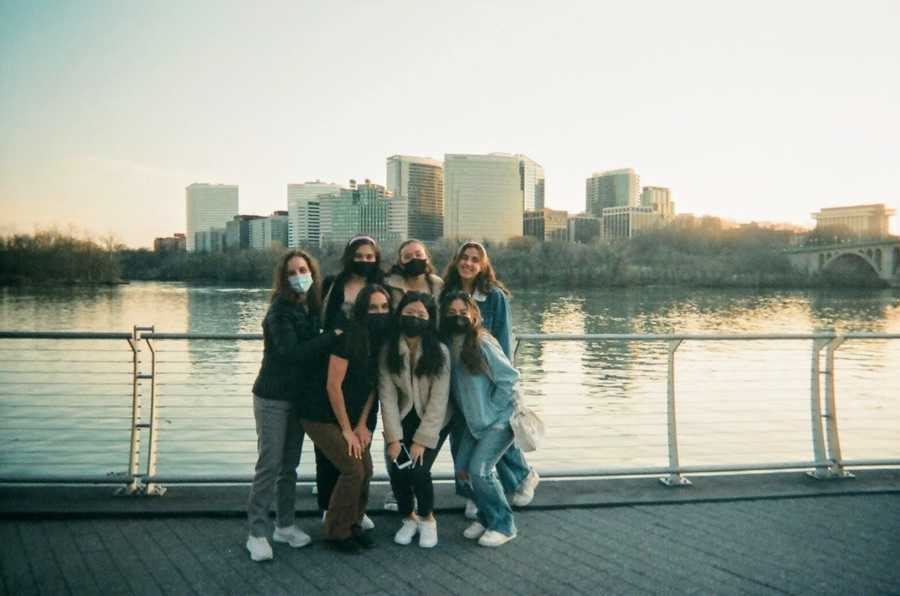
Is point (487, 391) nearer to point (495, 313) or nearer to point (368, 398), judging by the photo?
point (495, 313)

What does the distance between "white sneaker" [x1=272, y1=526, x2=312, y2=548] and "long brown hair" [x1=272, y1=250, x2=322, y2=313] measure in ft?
4.05

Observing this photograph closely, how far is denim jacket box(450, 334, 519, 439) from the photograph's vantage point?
407 cm

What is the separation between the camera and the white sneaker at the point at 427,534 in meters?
3.87

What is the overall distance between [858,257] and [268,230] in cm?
12407

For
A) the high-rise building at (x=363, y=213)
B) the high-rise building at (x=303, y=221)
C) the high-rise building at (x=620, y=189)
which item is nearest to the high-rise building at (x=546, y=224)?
the high-rise building at (x=620, y=189)

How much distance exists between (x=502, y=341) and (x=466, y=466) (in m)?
0.82

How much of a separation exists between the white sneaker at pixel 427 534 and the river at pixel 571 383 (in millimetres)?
1346

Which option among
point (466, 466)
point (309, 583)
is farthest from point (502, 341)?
point (309, 583)

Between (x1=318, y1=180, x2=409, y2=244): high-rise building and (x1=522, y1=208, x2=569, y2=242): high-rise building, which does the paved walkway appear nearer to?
(x1=318, y1=180, x2=409, y2=244): high-rise building

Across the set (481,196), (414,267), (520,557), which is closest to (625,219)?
(481,196)

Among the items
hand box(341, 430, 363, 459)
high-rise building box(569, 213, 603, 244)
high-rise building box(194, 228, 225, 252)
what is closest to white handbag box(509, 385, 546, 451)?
hand box(341, 430, 363, 459)

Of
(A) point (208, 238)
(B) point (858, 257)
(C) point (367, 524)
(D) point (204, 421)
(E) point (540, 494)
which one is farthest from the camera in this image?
(A) point (208, 238)

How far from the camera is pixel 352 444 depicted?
388 cm

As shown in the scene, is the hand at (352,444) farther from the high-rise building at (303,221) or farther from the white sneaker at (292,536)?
the high-rise building at (303,221)
